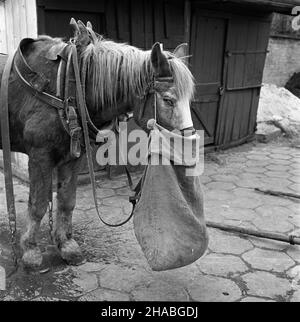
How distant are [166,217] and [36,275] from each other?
1238 millimetres

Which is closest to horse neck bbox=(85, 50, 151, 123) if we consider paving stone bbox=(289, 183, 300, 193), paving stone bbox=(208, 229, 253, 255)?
paving stone bbox=(208, 229, 253, 255)

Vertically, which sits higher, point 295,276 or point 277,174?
point 295,276

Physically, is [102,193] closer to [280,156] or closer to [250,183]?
[250,183]

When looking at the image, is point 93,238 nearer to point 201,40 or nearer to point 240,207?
point 240,207

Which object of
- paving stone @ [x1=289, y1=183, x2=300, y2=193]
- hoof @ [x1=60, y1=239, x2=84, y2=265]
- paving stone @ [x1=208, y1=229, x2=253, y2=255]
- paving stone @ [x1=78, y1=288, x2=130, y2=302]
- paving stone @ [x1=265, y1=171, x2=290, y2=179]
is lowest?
paving stone @ [x1=265, y1=171, x2=290, y2=179]

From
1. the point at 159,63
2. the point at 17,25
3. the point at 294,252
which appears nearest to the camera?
the point at 159,63

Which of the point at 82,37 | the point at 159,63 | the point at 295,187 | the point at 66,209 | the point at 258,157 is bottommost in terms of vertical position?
the point at 258,157

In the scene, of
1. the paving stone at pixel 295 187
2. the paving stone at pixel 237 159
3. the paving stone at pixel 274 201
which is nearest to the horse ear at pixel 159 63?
the paving stone at pixel 274 201

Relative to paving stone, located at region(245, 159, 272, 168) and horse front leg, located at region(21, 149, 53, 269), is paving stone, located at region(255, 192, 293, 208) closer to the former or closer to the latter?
paving stone, located at region(245, 159, 272, 168)

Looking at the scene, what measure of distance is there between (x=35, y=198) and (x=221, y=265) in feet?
5.26

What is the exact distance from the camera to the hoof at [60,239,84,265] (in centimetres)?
293

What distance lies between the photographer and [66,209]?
117 inches

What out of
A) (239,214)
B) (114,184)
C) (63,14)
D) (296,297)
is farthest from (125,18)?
(296,297)

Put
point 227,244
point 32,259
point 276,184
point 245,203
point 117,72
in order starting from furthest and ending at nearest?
point 276,184 → point 245,203 → point 227,244 → point 32,259 → point 117,72
